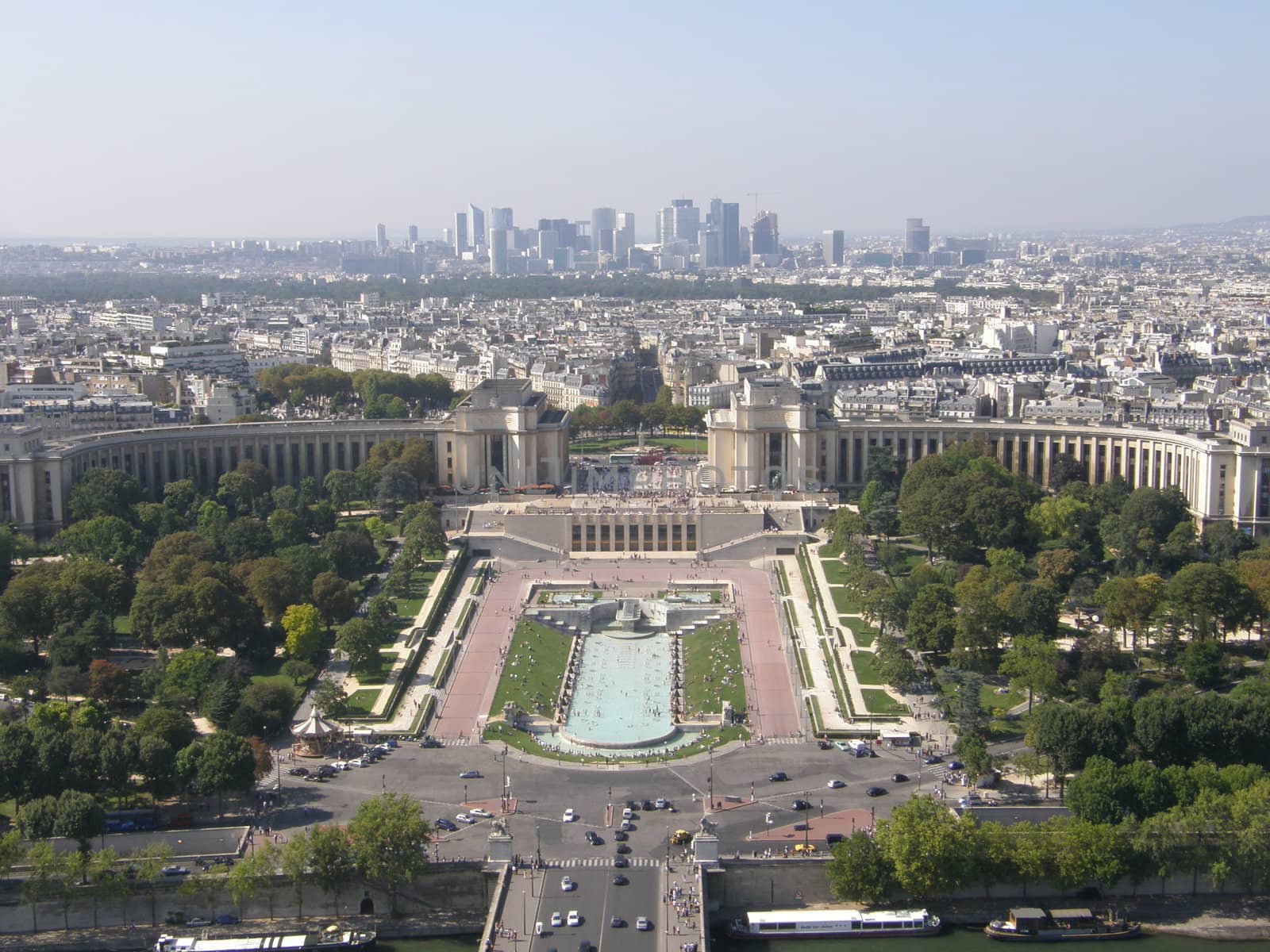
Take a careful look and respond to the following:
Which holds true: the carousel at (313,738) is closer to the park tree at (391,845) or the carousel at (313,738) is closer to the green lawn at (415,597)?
the park tree at (391,845)

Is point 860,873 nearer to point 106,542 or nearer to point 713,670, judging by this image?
point 713,670

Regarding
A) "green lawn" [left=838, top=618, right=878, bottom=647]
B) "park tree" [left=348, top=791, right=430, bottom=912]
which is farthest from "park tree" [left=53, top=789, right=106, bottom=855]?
"green lawn" [left=838, top=618, right=878, bottom=647]

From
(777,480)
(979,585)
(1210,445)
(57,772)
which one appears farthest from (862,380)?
(57,772)

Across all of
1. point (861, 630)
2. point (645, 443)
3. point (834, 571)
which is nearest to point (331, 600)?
point (861, 630)

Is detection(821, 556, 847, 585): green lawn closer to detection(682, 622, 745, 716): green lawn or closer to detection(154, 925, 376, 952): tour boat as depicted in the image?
detection(682, 622, 745, 716): green lawn

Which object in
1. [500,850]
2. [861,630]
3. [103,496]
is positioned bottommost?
[500,850]

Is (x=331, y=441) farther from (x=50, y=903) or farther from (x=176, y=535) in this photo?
(x=50, y=903)

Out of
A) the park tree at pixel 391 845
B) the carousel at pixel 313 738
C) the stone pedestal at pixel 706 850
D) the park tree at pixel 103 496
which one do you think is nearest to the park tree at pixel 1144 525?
the stone pedestal at pixel 706 850
